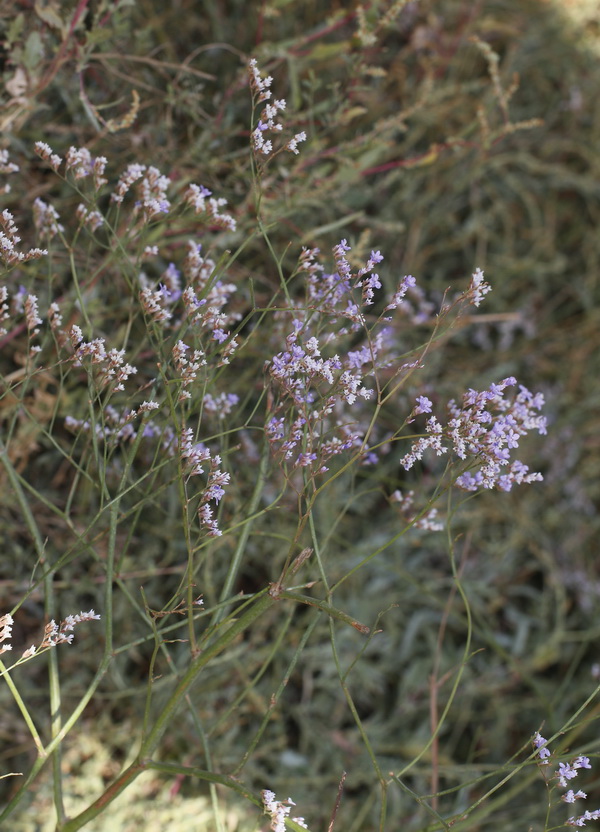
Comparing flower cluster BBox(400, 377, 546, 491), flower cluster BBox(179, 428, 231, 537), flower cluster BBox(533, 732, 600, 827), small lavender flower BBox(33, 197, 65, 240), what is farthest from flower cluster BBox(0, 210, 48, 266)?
Answer: flower cluster BBox(533, 732, 600, 827)

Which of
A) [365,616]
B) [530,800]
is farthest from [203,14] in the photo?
[530,800]

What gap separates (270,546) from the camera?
1.37 m

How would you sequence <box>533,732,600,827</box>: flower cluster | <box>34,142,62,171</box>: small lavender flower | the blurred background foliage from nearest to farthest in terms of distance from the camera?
1. <box>533,732,600,827</box>: flower cluster
2. <box>34,142,62,171</box>: small lavender flower
3. the blurred background foliage

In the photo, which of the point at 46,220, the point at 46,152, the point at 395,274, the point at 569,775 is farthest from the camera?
the point at 395,274

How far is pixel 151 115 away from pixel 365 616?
940mm

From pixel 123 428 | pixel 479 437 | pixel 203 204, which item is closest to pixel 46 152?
pixel 203 204

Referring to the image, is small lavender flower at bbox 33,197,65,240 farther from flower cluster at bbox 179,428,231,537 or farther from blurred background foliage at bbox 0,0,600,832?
flower cluster at bbox 179,428,231,537

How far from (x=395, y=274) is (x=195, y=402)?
80 cm

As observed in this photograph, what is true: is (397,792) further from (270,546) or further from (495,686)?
(270,546)

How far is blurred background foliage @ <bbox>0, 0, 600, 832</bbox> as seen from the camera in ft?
3.81

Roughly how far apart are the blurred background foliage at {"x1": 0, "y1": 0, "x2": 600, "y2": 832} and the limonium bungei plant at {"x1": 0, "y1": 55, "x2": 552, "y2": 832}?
7cm

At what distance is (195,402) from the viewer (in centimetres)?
87

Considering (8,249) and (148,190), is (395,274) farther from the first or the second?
(8,249)

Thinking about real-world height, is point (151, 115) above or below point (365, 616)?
above
